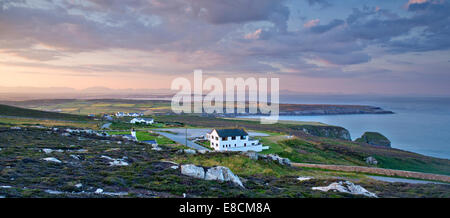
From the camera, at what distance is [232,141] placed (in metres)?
49.7

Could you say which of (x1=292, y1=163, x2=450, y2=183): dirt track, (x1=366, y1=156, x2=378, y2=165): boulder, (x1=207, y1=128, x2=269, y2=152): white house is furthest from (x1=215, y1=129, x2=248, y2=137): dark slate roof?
(x1=366, y1=156, x2=378, y2=165): boulder

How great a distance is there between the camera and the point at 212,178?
18.3 m

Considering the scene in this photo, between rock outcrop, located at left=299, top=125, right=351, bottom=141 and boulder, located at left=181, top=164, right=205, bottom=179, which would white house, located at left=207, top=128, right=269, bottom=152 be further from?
rock outcrop, located at left=299, top=125, right=351, bottom=141

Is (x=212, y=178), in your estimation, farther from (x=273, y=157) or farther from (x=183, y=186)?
(x=273, y=157)

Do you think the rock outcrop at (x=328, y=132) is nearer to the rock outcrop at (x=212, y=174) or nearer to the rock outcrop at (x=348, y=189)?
the rock outcrop at (x=348, y=189)

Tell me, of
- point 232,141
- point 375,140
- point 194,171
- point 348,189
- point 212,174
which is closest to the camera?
point 348,189

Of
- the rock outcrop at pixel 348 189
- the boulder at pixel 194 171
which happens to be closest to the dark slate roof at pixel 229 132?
the boulder at pixel 194 171

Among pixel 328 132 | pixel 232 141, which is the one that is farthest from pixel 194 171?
pixel 328 132

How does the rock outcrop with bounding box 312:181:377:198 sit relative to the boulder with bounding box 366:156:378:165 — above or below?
above

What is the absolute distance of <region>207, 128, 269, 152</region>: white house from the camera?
48344 millimetres

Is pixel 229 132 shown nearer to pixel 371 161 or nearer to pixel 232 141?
pixel 232 141
